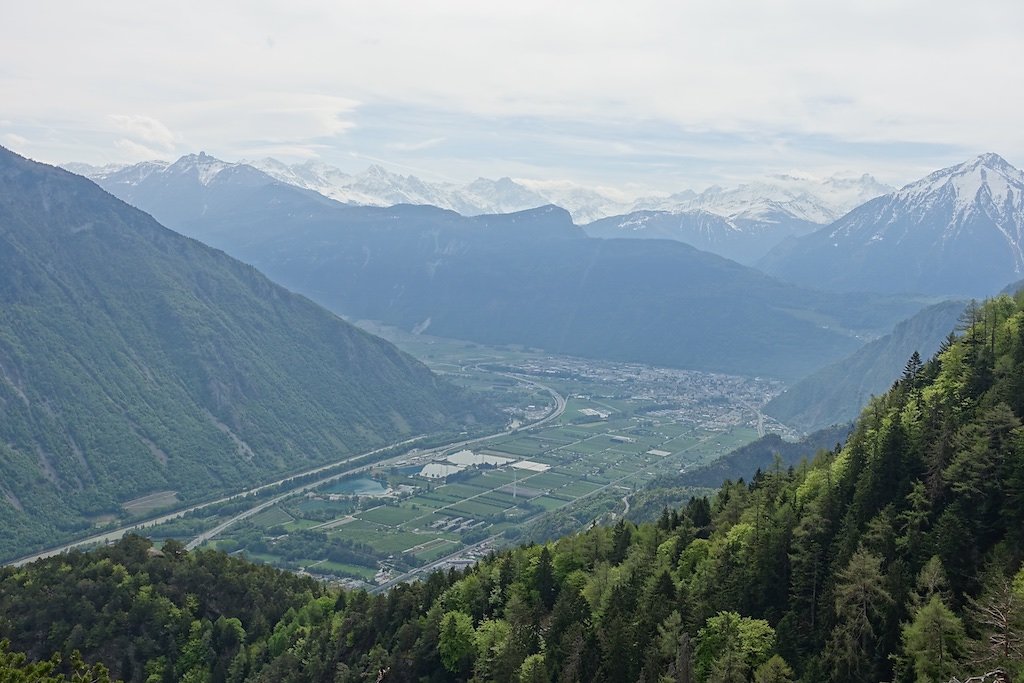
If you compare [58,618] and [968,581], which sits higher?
[968,581]

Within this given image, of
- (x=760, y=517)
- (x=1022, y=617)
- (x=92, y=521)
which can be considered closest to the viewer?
(x=1022, y=617)

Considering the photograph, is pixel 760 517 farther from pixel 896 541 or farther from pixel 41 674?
pixel 41 674

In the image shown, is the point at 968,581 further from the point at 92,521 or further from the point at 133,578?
the point at 92,521

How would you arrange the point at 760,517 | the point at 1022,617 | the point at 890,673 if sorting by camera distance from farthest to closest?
1. the point at 760,517
2. the point at 890,673
3. the point at 1022,617

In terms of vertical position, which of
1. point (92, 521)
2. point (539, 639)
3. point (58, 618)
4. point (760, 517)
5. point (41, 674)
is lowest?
point (92, 521)

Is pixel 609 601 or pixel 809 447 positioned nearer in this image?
pixel 609 601

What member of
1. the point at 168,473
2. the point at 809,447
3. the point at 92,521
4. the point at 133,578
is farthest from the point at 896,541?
the point at 168,473

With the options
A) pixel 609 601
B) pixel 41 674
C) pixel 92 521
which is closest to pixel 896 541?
pixel 609 601
